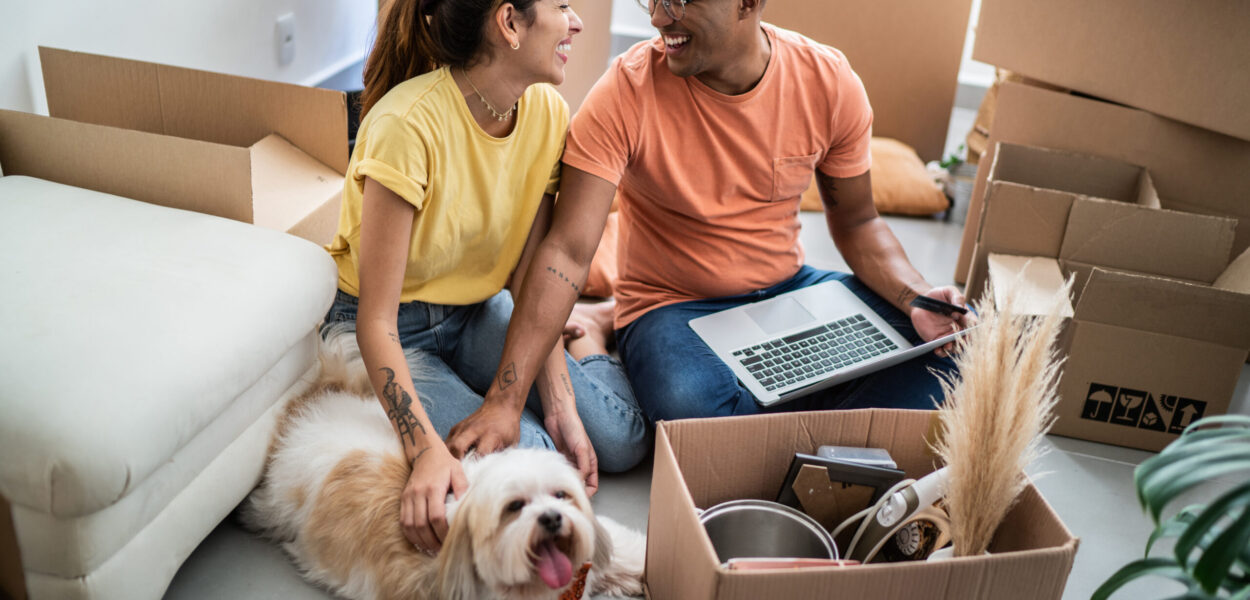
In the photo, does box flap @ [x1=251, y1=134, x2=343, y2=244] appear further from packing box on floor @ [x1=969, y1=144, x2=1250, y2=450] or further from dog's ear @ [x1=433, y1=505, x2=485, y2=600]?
packing box on floor @ [x1=969, y1=144, x2=1250, y2=450]

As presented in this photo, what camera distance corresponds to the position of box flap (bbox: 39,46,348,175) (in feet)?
5.76

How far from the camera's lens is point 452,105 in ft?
4.66

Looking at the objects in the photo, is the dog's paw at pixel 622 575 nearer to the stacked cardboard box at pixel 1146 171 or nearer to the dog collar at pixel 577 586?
the dog collar at pixel 577 586

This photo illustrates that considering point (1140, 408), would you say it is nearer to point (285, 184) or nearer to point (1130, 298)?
point (1130, 298)

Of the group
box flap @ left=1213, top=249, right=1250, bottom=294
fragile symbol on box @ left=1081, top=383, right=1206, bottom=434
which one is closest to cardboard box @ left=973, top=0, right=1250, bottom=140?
box flap @ left=1213, top=249, right=1250, bottom=294

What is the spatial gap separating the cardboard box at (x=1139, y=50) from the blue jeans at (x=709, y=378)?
3.42ft

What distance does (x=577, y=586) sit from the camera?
1.22 m

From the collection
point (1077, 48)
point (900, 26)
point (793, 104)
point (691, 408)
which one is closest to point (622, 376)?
point (691, 408)

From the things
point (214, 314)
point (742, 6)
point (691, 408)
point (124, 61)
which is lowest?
point (691, 408)

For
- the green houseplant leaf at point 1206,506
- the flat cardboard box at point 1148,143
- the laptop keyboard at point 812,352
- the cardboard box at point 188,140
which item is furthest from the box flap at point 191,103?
the flat cardboard box at point 1148,143

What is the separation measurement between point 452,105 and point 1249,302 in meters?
1.51

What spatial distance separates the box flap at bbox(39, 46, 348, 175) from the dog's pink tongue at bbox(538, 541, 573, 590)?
1.10 metres

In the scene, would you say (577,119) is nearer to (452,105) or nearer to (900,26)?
(452,105)

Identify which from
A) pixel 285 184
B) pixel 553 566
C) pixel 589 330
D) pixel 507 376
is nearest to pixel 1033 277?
pixel 589 330
